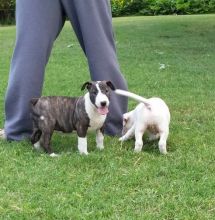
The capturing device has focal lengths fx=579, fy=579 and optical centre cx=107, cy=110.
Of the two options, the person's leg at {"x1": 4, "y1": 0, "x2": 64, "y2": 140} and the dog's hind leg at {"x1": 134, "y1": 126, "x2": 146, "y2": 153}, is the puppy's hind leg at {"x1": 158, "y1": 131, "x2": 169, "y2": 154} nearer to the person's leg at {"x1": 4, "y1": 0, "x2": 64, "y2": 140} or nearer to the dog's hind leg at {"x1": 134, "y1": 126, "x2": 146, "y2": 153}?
the dog's hind leg at {"x1": 134, "y1": 126, "x2": 146, "y2": 153}

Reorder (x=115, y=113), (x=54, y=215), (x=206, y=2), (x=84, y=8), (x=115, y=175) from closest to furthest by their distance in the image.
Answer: (x=54, y=215)
(x=115, y=175)
(x=84, y=8)
(x=115, y=113)
(x=206, y=2)

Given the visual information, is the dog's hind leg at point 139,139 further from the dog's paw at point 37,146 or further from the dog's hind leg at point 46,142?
the dog's paw at point 37,146

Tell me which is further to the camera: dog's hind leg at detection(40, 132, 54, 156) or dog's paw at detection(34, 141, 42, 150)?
dog's paw at detection(34, 141, 42, 150)

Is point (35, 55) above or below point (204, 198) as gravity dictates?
above

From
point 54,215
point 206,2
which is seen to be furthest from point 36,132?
point 206,2

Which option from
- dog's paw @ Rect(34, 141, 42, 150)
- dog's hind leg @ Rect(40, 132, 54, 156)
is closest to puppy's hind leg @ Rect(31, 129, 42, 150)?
dog's paw @ Rect(34, 141, 42, 150)

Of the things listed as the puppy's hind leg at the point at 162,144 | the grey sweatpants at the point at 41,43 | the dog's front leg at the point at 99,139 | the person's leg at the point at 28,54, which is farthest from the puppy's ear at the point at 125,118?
the person's leg at the point at 28,54

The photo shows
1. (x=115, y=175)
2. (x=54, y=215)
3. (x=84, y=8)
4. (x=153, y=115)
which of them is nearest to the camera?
(x=54, y=215)

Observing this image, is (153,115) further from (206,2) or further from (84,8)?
(206,2)

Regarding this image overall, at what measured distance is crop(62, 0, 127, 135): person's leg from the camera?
14.8ft

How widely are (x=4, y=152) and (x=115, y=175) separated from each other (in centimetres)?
99

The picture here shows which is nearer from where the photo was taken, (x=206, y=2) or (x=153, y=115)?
(x=153, y=115)

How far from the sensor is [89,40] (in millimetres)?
4582

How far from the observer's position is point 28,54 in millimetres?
4496
